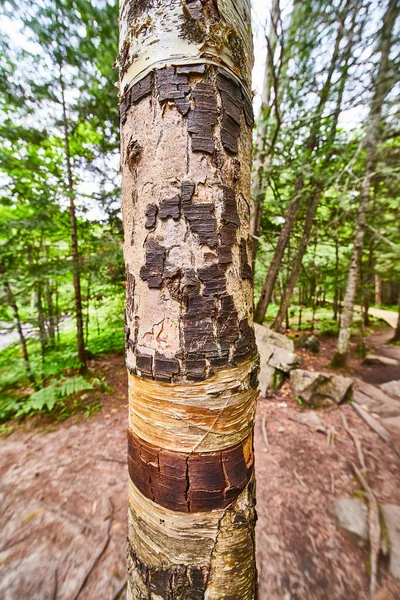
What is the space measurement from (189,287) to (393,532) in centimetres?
346

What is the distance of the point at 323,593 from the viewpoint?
1.92 meters

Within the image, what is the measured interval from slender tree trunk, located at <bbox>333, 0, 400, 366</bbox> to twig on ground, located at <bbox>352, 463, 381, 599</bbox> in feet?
12.6

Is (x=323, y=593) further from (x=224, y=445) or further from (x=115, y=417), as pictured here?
(x=115, y=417)

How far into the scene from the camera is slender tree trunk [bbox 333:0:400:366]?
3584mm

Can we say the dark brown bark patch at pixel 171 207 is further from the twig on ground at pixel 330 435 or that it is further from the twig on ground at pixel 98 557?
the twig on ground at pixel 330 435

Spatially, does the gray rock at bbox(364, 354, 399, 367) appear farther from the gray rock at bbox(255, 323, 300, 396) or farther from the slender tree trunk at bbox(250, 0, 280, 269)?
the slender tree trunk at bbox(250, 0, 280, 269)

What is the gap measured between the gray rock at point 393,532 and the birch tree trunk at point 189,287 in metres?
2.43

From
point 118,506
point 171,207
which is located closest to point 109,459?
point 118,506

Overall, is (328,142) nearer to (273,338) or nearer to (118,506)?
(273,338)

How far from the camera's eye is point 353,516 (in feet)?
8.19

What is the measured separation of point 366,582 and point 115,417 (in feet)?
12.4

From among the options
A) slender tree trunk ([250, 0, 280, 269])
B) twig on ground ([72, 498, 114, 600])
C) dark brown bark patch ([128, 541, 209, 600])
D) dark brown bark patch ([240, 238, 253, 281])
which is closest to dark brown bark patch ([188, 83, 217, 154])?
dark brown bark patch ([240, 238, 253, 281])

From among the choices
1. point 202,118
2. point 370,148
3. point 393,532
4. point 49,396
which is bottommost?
point 393,532

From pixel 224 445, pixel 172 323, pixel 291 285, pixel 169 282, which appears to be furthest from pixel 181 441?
pixel 291 285
